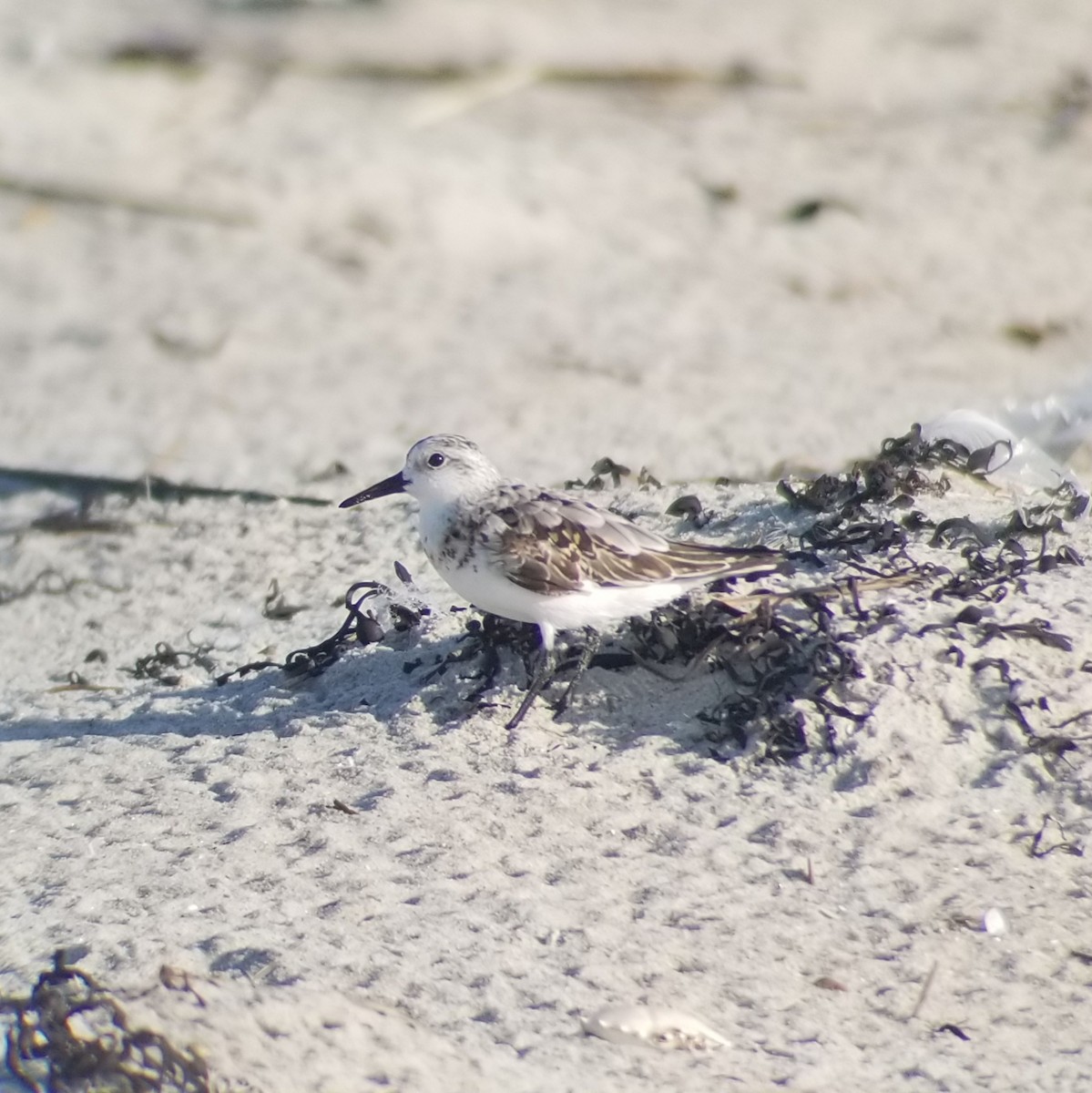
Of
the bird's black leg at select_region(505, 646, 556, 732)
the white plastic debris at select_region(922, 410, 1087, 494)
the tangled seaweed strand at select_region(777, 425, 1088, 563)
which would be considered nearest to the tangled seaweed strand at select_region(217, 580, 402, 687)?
the bird's black leg at select_region(505, 646, 556, 732)

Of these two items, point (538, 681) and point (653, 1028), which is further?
point (538, 681)

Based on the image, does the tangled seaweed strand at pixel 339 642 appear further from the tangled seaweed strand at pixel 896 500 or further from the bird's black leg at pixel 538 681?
the tangled seaweed strand at pixel 896 500

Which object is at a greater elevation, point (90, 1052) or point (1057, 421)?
point (1057, 421)

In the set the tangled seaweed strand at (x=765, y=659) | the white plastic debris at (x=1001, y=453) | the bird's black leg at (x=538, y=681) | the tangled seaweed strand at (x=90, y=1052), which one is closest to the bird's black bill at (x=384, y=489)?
the bird's black leg at (x=538, y=681)

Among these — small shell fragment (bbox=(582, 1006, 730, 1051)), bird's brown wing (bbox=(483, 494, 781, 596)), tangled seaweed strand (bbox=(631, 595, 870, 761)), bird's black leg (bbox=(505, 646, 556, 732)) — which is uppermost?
bird's brown wing (bbox=(483, 494, 781, 596))

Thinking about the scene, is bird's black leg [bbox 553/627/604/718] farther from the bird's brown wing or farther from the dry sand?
the bird's brown wing

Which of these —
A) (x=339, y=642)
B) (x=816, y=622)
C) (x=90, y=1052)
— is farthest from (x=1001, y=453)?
(x=90, y=1052)

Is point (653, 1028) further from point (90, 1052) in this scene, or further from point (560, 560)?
point (560, 560)
